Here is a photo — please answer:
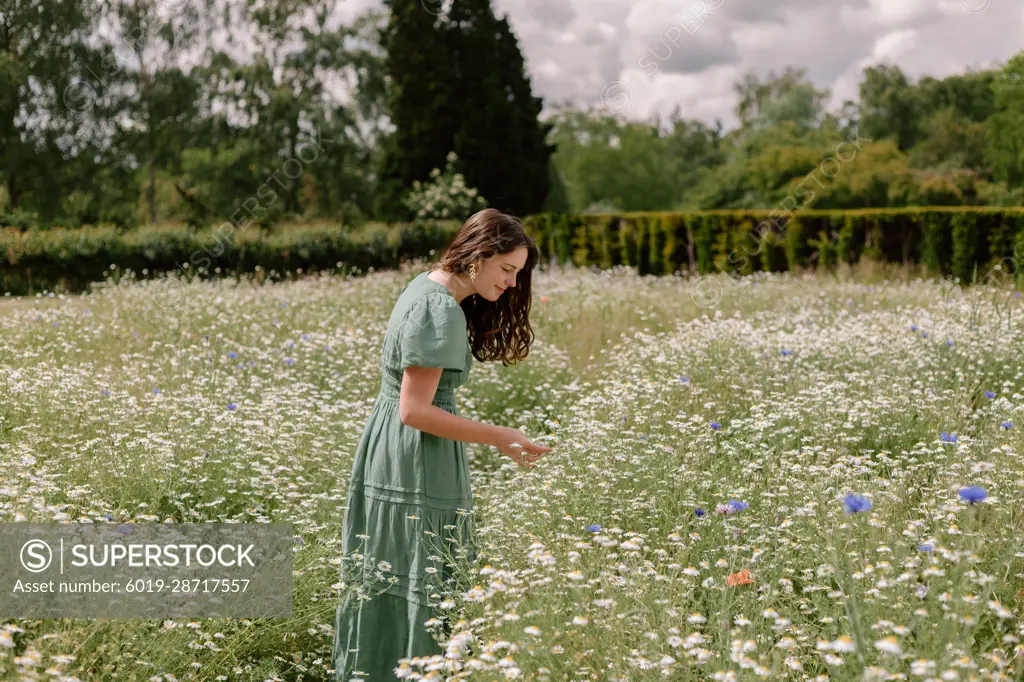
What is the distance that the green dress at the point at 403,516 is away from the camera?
282 centimetres

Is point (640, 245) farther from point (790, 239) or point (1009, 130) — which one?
point (1009, 130)

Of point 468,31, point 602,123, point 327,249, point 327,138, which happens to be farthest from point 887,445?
point 602,123

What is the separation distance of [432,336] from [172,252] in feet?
46.4

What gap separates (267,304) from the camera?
916 centimetres

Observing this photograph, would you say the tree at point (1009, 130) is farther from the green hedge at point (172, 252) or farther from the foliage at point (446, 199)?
the green hedge at point (172, 252)

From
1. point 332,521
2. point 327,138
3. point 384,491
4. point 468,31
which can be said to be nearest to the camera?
point 384,491

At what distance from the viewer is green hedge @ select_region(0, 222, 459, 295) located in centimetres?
1473

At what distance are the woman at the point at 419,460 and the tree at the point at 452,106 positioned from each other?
69.2 ft

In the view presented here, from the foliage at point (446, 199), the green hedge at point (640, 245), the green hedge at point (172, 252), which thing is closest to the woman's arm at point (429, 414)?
the green hedge at point (640, 245)

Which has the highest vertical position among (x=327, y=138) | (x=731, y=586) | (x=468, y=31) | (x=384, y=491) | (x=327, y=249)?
(x=468, y=31)

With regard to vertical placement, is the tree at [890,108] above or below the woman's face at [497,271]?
above

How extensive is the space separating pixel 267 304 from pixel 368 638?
6.67 m

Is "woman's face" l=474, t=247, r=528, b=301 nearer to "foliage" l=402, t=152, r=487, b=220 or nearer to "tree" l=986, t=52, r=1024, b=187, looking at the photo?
"foliage" l=402, t=152, r=487, b=220

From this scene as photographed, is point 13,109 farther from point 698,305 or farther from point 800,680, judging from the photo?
point 800,680
